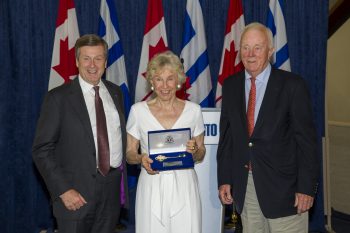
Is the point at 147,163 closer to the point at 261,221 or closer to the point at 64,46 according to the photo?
the point at 261,221

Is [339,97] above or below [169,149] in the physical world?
above

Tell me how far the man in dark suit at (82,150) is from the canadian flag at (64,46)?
2258 mm

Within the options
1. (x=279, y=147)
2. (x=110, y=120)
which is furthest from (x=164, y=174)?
(x=279, y=147)

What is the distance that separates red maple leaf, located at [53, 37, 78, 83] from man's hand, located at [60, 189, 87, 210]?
8.49 feet

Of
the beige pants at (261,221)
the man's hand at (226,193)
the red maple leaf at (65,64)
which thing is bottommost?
the beige pants at (261,221)

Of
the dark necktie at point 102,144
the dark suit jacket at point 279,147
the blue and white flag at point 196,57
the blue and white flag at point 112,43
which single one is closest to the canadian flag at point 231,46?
the blue and white flag at point 196,57

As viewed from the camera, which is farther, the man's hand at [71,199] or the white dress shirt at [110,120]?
the white dress shirt at [110,120]

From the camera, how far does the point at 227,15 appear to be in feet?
18.7

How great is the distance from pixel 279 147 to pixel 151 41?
9.83ft

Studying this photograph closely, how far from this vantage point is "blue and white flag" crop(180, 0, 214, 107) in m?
5.56

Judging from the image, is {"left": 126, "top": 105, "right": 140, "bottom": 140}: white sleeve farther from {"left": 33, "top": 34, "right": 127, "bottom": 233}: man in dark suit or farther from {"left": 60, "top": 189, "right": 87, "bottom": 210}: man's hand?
{"left": 60, "top": 189, "right": 87, "bottom": 210}: man's hand

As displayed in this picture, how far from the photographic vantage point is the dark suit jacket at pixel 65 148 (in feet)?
9.43

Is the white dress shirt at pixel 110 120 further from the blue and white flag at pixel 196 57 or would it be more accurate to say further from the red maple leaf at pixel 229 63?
the red maple leaf at pixel 229 63

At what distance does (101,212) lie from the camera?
3.06m
